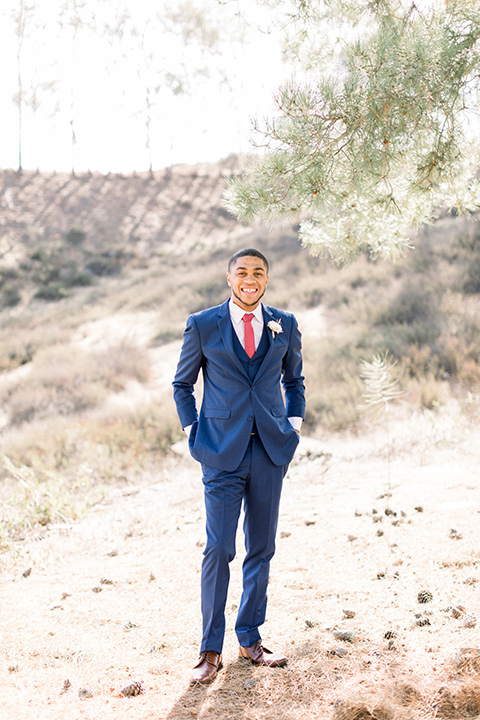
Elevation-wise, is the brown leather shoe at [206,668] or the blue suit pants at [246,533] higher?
the blue suit pants at [246,533]

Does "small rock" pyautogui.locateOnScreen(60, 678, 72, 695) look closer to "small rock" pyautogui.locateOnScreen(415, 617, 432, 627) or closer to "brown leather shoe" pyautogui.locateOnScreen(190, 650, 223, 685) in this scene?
"brown leather shoe" pyautogui.locateOnScreen(190, 650, 223, 685)

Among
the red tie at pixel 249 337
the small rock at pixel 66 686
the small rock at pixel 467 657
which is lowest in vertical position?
the small rock at pixel 66 686

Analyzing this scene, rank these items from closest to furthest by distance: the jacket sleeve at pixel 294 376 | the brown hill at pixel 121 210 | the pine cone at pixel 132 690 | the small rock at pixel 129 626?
the pine cone at pixel 132 690, the jacket sleeve at pixel 294 376, the small rock at pixel 129 626, the brown hill at pixel 121 210

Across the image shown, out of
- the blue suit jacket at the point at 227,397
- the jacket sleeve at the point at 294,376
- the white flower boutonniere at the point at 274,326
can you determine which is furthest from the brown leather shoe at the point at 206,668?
the white flower boutonniere at the point at 274,326

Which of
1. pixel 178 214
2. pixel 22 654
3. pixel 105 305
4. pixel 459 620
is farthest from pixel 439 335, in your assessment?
pixel 178 214

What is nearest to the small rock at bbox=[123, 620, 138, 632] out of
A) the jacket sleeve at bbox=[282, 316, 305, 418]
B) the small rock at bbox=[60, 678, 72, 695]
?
the small rock at bbox=[60, 678, 72, 695]

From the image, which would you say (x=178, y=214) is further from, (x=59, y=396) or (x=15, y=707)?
(x=15, y=707)

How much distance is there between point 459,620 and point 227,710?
1.37 m

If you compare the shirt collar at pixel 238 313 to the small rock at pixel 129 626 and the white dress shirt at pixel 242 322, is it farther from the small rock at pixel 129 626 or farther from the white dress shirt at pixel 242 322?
the small rock at pixel 129 626

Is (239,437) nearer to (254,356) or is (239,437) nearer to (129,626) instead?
(254,356)

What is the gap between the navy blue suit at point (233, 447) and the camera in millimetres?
2609

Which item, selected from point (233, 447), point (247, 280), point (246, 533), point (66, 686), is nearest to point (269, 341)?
point (247, 280)

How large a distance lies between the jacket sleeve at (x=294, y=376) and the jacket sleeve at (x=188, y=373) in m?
0.50

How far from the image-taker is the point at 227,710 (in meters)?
2.36
